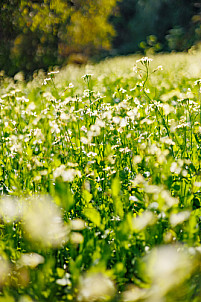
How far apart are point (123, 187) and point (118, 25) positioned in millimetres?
30659

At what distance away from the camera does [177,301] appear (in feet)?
3.53

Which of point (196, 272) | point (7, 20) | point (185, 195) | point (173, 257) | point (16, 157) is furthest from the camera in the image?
point (7, 20)

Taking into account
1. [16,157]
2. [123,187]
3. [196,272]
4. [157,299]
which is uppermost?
[16,157]

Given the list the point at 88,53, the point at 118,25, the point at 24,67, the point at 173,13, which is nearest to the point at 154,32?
the point at 173,13

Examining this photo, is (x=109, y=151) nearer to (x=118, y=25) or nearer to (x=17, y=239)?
(x=17, y=239)

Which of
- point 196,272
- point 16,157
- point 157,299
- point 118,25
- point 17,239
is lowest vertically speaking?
point 157,299

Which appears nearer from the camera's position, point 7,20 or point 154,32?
point 7,20

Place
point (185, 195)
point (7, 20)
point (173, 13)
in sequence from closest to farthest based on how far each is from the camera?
point (185, 195), point (7, 20), point (173, 13)

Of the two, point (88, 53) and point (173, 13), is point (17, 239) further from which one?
point (173, 13)

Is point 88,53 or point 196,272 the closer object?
point 196,272

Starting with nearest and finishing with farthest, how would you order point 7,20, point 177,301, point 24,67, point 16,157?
point 177,301 → point 16,157 → point 7,20 → point 24,67

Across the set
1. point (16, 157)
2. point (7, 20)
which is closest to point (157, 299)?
point (16, 157)

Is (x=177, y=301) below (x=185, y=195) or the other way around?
below

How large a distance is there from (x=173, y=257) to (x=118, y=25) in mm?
31875
